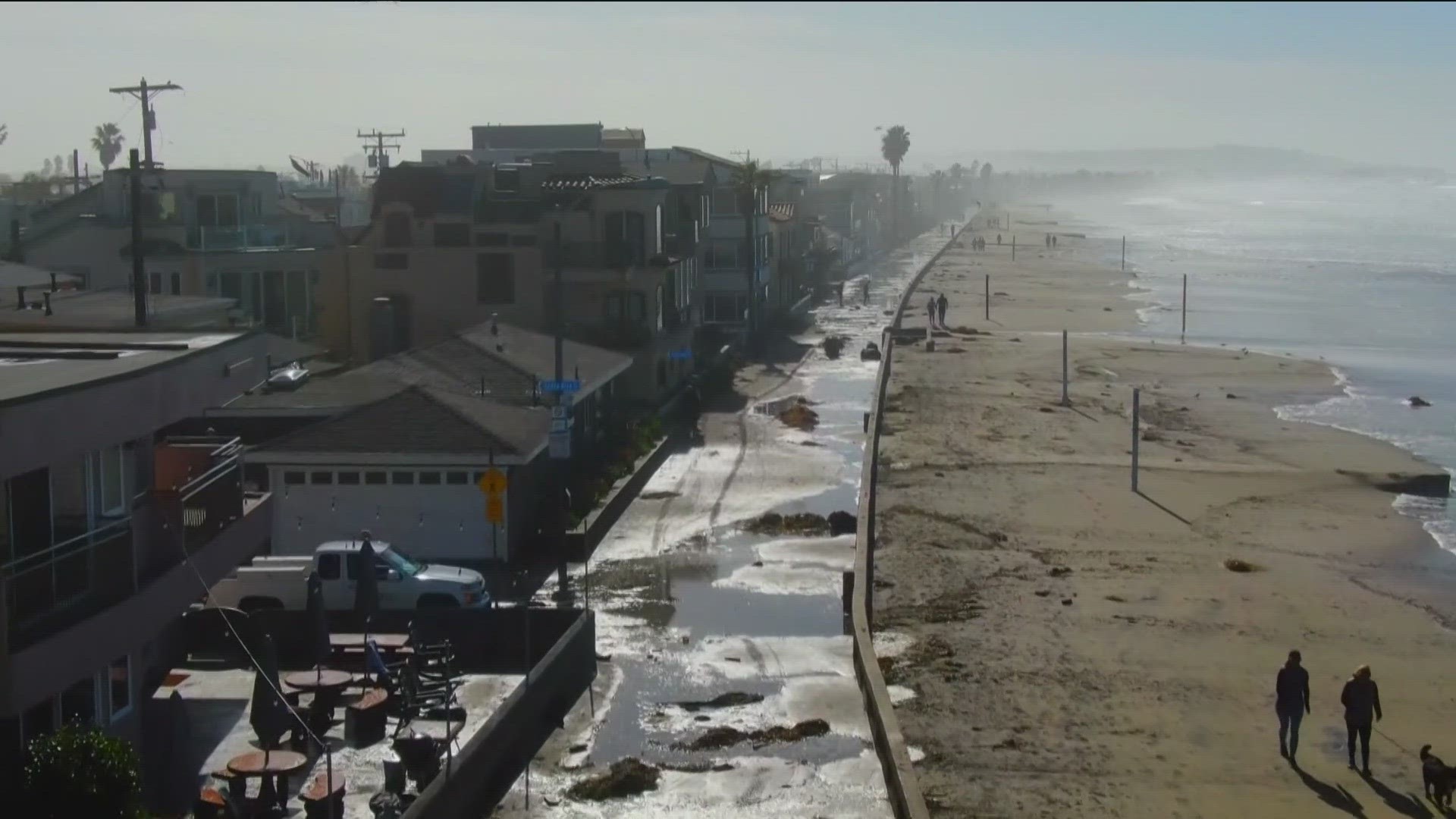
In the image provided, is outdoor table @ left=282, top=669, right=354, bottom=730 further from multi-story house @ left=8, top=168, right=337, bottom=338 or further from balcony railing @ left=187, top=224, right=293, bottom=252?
balcony railing @ left=187, top=224, right=293, bottom=252

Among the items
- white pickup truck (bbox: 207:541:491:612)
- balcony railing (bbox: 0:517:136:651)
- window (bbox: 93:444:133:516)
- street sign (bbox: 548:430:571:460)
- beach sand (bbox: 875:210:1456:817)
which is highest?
window (bbox: 93:444:133:516)

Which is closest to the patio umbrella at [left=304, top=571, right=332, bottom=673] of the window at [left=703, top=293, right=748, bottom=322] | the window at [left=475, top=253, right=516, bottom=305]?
the window at [left=475, top=253, right=516, bottom=305]

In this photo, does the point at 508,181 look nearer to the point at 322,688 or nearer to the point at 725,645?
the point at 725,645

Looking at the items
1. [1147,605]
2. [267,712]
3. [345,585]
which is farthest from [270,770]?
[1147,605]

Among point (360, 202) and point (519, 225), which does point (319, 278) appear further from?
point (360, 202)

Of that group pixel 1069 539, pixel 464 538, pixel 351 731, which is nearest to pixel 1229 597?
pixel 1069 539

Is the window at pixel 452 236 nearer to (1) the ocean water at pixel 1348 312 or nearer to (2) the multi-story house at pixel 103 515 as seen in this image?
(1) the ocean water at pixel 1348 312
